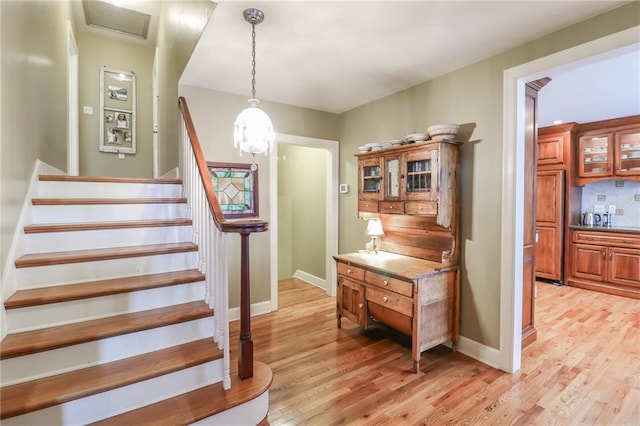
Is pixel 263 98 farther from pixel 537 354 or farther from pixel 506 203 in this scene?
pixel 537 354

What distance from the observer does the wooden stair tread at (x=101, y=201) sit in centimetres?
225

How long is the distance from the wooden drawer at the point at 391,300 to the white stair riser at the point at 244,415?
1285 millimetres

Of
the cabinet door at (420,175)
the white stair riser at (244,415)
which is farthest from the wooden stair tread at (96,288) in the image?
the cabinet door at (420,175)

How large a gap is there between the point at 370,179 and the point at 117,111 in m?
4.11

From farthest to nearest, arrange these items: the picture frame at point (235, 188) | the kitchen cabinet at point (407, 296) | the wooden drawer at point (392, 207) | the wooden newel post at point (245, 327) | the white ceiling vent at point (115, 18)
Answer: the white ceiling vent at point (115, 18) < the picture frame at point (235, 188) < the wooden drawer at point (392, 207) < the kitchen cabinet at point (407, 296) < the wooden newel post at point (245, 327)

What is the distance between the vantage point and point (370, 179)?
3328mm

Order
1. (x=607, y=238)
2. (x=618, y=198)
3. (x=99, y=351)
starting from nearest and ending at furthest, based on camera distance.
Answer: (x=99, y=351), (x=607, y=238), (x=618, y=198)

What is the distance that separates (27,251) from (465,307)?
3437 mm

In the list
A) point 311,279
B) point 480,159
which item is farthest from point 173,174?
point 480,159

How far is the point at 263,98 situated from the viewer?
3648mm

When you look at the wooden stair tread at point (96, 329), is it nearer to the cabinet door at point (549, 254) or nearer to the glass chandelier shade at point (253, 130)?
the glass chandelier shade at point (253, 130)

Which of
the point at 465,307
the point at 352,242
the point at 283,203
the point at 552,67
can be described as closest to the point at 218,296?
the point at 465,307

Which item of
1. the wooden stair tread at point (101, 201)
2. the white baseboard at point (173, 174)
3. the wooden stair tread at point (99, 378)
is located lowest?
the wooden stair tread at point (99, 378)

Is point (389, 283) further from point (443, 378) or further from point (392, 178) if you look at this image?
point (392, 178)
